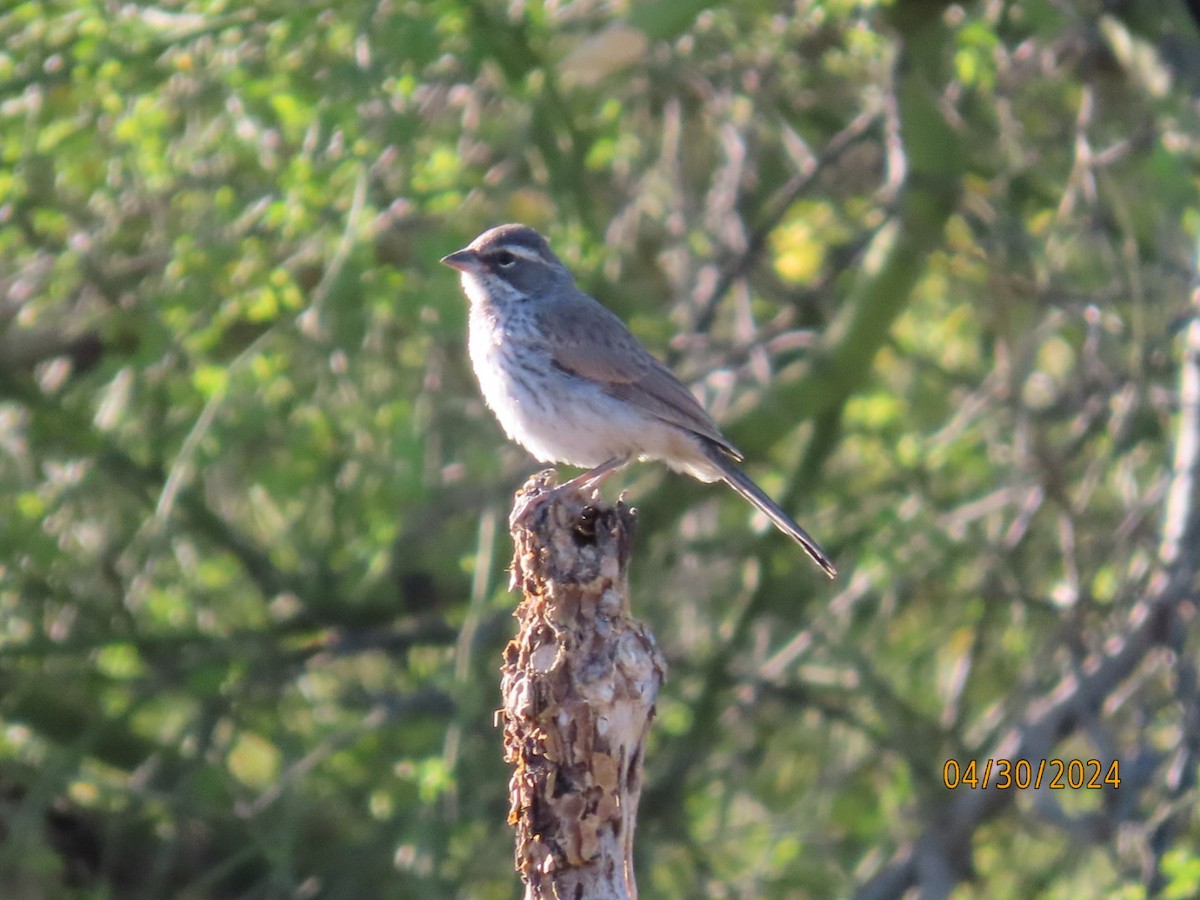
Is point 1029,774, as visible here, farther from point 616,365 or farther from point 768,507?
point 616,365

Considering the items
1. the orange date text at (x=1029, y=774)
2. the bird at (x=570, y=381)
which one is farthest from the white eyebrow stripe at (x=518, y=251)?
the orange date text at (x=1029, y=774)

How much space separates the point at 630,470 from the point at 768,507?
159 cm

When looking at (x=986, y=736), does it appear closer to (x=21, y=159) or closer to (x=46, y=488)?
(x=46, y=488)

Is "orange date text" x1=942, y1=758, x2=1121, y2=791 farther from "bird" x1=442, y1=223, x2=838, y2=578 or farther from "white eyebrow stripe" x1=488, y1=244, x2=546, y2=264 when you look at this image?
"white eyebrow stripe" x1=488, y1=244, x2=546, y2=264

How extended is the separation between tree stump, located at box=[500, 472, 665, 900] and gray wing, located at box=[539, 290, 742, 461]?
2554 mm

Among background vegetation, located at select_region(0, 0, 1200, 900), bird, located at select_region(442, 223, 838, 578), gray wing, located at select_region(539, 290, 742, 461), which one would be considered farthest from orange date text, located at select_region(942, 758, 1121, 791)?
gray wing, located at select_region(539, 290, 742, 461)

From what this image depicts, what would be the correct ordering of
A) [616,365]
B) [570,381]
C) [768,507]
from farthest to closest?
[616,365]
[570,381]
[768,507]

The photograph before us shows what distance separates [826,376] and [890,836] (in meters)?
2.32

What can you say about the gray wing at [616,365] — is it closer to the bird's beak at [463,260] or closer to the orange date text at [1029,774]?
the bird's beak at [463,260]

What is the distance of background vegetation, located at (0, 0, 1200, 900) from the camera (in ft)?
21.3

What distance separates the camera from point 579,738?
135 inches

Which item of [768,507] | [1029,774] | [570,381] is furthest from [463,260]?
[1029,774]

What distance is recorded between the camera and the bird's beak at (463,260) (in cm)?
625

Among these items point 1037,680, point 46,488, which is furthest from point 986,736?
point 46,488
